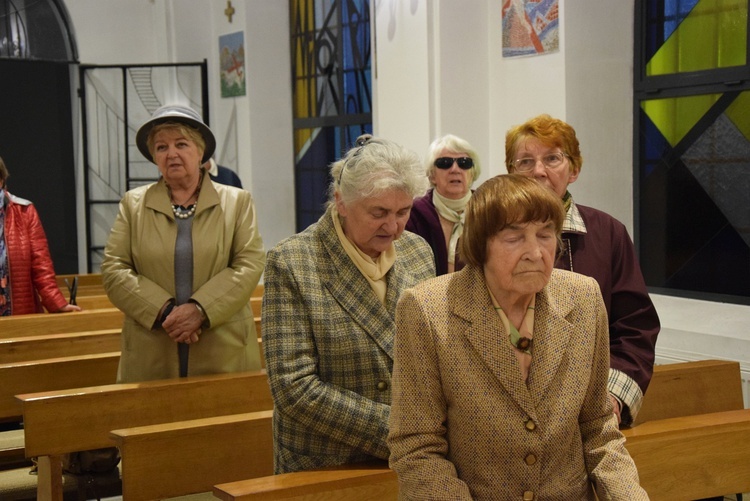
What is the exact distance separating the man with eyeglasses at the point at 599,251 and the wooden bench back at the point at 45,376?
2.34 metres

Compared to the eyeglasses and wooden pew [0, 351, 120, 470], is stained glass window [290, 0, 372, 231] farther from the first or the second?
the eyeglasses

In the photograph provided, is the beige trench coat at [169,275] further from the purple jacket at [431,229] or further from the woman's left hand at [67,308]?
the woman's left hand at [67,308]

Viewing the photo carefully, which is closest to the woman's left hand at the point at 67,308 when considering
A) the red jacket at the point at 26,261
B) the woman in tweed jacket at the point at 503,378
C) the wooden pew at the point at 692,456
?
the red jacket at the point at 26,261

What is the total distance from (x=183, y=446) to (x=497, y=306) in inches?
61.2

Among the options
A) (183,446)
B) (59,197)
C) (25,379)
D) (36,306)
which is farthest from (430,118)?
(59,197)

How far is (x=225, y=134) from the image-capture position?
945cm

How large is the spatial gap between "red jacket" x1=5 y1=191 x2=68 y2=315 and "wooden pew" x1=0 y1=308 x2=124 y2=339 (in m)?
0.18

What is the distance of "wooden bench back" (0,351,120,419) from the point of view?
4172 millimetres

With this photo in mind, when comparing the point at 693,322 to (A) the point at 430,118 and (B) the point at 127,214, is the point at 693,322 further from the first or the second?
(B) the point at 127,214

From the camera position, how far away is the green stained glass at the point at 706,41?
206 inches

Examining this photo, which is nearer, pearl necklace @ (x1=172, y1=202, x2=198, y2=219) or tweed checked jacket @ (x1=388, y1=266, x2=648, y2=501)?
tweed checked jacket @ (x1=388, y1=266, x2=648, y2=501)

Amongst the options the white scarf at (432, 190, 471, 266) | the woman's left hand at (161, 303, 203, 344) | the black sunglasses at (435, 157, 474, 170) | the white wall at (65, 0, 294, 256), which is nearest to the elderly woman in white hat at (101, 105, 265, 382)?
the woman's left hand at (161, 303, 203, 344)

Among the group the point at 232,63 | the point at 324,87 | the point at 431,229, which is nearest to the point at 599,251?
the point at 431,229

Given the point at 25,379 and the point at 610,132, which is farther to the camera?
the point at 610,132
